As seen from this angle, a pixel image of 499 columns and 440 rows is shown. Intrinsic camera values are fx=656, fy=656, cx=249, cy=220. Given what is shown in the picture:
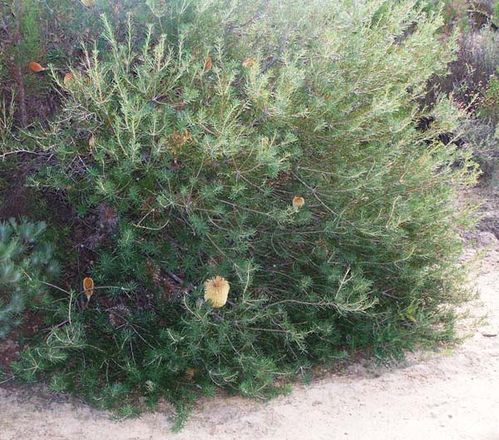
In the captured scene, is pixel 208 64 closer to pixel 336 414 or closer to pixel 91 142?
pixel 91 142

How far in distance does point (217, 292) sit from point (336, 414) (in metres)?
0.89

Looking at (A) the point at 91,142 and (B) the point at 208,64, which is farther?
(B) the point at 208,64

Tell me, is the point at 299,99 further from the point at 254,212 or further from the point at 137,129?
the point at 137,129

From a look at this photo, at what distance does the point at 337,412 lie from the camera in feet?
11.3

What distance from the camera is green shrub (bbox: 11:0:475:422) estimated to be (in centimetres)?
317

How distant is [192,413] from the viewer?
331cm

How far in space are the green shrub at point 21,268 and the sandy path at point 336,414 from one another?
489mm

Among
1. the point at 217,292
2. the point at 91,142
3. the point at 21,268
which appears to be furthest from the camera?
the point at 217,292

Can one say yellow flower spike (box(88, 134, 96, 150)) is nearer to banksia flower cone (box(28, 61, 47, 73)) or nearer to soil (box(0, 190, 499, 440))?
banksia flower cone (box(28, 61, 47, 73))

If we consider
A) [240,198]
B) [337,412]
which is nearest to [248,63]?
[240,198]

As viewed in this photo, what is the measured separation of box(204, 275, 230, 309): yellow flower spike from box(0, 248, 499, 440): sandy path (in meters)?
0.54

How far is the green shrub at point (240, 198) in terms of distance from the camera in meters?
3.17

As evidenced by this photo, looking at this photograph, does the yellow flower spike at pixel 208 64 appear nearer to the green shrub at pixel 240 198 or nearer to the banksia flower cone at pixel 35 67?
the green shrub at pixel 240 198

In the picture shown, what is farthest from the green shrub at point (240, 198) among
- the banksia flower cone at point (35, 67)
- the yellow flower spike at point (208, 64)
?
the banksia flower cone at point (35, 67)
